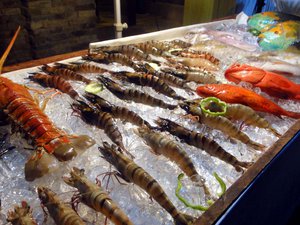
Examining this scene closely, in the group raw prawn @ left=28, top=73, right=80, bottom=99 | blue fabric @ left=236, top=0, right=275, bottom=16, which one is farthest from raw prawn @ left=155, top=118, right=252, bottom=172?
blue fabric @ left=236, top=0, right=275, bottom=16

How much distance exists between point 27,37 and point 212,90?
335 cm

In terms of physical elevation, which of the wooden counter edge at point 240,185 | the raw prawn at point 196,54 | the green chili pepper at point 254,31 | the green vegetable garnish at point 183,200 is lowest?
the green vegetable garnish at point 183,200

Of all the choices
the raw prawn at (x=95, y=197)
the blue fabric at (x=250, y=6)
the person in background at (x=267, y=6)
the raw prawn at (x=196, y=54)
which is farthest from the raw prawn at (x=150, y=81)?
the blue fabric at (x=250, y=6)

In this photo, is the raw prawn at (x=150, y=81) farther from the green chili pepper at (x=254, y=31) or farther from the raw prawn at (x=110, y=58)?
the green chili pepper at (x=254, y=31)

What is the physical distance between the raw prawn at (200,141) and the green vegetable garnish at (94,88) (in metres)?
0.61

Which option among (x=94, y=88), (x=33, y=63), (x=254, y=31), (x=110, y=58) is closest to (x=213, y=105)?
(x=94, y=88)

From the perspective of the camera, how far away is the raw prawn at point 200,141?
1.56 m

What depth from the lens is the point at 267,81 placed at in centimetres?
228

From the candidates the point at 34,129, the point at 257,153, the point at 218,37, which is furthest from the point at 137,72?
the point at 218,37

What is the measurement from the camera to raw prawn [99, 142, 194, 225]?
1230 mm

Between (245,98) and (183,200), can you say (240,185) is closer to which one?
(183,200)

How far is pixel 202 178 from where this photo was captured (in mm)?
1445

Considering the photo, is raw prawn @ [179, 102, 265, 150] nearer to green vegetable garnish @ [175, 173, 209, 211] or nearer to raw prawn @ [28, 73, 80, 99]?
green vegetable garnish @ [175, 173, 209, 211]

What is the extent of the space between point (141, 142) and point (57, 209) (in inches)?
26.3
